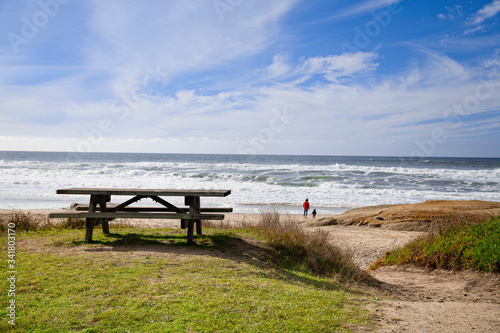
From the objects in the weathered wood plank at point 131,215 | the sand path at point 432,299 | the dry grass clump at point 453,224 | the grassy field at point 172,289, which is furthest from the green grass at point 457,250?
the weathered wood plank at point 131,215

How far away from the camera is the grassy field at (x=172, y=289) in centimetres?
359

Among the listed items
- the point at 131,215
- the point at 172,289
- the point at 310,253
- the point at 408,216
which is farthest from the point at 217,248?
the point at 408,216

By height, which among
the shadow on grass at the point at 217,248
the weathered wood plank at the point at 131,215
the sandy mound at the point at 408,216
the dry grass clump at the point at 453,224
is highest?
the weathered wood plank at the point at 131,215

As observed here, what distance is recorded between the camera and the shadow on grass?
602 cm

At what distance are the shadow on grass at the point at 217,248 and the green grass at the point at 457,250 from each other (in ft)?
9.29

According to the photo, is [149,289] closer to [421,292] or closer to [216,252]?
[216,252]

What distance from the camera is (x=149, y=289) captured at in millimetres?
4438

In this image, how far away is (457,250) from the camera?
23.9 feet

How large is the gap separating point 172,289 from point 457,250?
6.11 meters

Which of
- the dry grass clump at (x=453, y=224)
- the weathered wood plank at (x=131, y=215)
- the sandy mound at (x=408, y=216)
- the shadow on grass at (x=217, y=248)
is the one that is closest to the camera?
the shadow on grass at (x=217, y=248)

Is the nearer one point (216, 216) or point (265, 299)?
point (265, 299)

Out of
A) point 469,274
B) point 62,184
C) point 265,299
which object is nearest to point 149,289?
point 265,299

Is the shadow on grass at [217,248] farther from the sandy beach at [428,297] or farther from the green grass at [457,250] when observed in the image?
the green grass at [457,250]

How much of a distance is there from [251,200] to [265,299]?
64.4 ft
